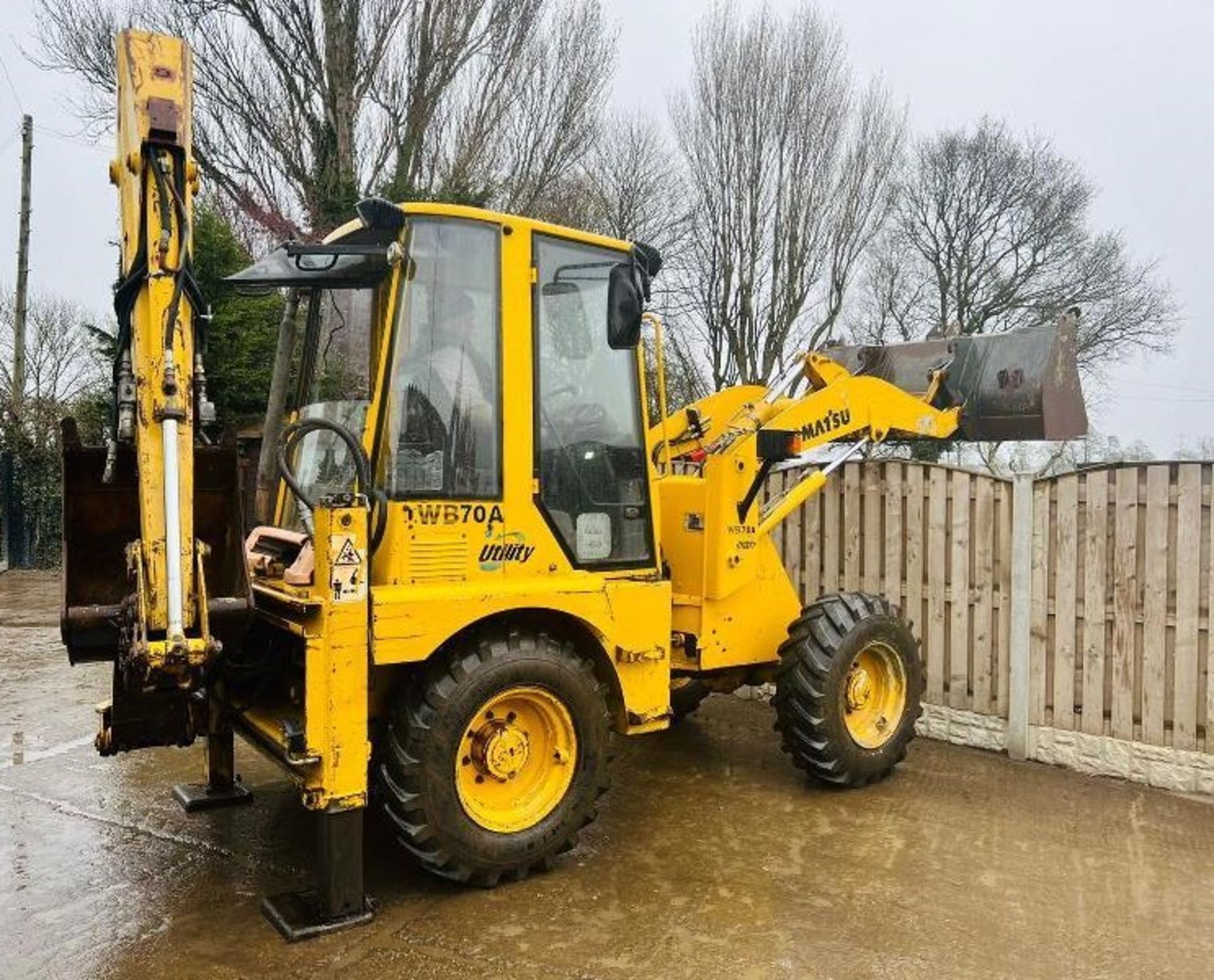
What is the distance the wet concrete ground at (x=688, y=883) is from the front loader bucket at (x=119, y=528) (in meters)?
1.10

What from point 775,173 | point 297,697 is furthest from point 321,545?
point 775,173

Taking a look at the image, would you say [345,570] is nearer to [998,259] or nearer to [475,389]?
[475,389]

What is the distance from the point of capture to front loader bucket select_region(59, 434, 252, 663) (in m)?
3.90

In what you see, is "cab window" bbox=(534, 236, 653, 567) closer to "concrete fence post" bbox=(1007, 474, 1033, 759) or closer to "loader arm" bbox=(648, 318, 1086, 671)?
"loader arm" bbox=(648, 318, 1086, 671)

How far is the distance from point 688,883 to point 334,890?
147cm

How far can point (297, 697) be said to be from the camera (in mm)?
4223

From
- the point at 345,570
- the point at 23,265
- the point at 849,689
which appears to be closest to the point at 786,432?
the point at 849,689

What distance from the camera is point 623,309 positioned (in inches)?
171

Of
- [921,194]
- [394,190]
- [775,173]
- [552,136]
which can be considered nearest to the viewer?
[394,190]

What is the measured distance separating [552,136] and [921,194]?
1226cm

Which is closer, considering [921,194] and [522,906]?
[522,906]

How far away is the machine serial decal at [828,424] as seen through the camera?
18.8 ft

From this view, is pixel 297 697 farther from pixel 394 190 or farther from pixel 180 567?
pixel 394 190

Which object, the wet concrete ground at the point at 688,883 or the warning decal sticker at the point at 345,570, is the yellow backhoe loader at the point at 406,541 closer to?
the warning decal sticker at the point at 345,570
